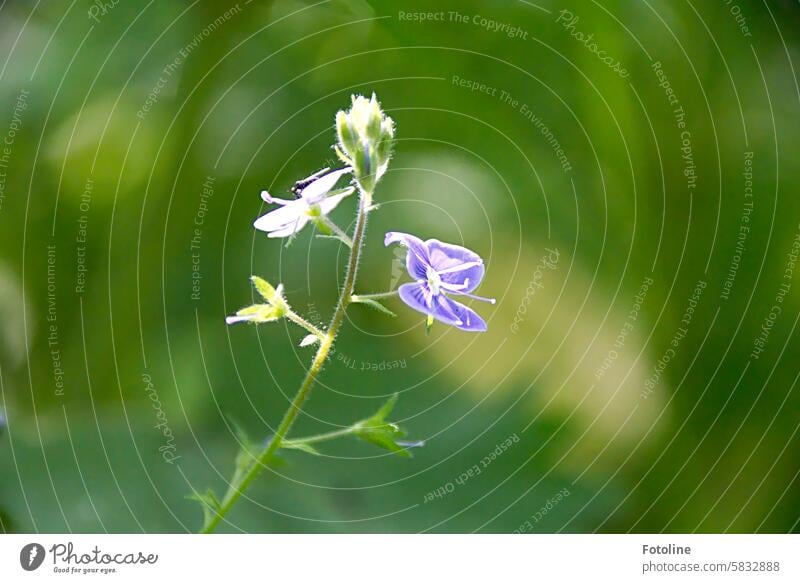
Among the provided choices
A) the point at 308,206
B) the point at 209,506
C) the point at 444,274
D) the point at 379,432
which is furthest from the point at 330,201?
the point at 209,506

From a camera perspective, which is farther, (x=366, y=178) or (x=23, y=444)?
(x=23, y=444)

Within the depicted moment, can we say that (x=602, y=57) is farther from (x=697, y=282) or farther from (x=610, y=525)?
(x=610, y=525)

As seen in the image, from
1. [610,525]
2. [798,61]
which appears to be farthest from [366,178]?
[798,61]
